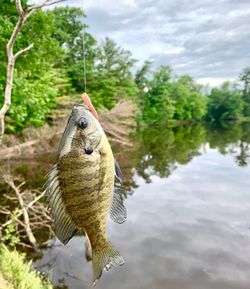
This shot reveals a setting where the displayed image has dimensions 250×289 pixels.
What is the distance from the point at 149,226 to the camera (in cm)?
1684

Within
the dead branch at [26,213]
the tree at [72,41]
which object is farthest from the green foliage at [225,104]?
the dead branch at [26,213]

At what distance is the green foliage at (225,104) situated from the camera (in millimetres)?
94500

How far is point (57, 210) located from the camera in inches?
78.5

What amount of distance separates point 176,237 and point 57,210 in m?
14.4

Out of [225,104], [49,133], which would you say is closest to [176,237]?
[49,133]

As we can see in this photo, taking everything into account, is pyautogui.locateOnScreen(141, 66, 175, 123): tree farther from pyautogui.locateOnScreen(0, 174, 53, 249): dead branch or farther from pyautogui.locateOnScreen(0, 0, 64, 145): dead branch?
pyautogui.locateOnScreen(0, 0, 64, 145): dead branch

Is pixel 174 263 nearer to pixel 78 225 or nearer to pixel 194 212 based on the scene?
pixel 194 212

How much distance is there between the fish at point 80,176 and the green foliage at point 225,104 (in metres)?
95.3

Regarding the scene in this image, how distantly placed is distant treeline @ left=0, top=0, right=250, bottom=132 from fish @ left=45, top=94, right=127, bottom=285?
98.1 inches

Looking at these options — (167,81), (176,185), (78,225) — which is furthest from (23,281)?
(167,81)

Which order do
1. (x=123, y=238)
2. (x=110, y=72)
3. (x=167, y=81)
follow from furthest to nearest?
(x=167, y=81), (x=110, y=72), (x=123, y=238)

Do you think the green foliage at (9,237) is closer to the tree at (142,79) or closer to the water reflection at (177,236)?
the water reflection at (177,236)

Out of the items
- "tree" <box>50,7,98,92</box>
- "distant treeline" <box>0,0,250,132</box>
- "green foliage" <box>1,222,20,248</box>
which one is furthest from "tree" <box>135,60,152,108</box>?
"green foliage" <box>1,222,20,248</box>

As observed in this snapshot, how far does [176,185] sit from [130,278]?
12554 millimetres
